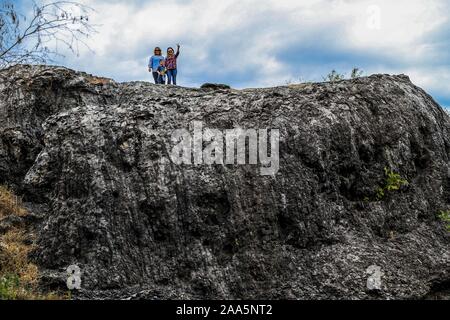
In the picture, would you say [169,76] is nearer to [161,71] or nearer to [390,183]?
[161,71]

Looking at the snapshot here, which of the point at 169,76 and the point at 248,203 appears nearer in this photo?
the point at 248,203

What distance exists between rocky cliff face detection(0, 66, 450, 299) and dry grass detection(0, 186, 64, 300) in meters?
0.33

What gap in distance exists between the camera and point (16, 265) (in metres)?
13.2

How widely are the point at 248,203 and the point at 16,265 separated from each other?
220 inches

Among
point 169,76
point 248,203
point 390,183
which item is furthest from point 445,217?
point 169,76

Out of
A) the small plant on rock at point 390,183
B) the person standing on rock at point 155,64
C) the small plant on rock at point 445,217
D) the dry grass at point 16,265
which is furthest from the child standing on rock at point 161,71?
the small plant on rock at point 445,217

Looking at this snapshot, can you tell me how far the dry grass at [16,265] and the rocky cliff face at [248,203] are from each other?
0.33 meters

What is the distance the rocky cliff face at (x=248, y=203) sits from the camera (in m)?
12.9

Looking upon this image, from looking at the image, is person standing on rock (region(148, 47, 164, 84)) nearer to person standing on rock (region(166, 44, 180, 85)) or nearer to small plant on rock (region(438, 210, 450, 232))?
person standing on rock (region(166, 44, 180, 85))

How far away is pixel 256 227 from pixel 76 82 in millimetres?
8539

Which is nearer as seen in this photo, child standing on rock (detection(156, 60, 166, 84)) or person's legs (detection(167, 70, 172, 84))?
child standing on rock (detection(156, 60, 166, 84))

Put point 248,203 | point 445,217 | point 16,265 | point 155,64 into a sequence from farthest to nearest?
point 155,64, point 445,217, point 248,203, point 16,265

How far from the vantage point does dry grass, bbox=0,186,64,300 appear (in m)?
11.9

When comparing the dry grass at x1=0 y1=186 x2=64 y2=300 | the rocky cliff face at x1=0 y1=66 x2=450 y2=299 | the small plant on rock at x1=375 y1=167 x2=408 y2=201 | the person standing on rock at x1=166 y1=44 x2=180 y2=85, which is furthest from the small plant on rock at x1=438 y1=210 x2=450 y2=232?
the person standing on rock at x1=166 y1=44 x2=180 y2=85
